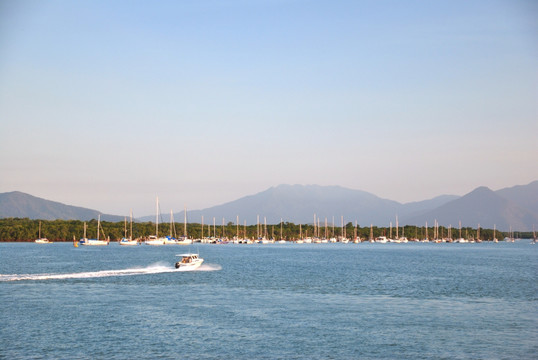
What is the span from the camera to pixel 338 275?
Result: 103m

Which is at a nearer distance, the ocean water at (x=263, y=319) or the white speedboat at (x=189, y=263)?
the ocean water at (x=263, y=319)

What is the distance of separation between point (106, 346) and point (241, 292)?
109ft

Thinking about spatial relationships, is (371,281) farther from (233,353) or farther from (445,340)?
(233,353)

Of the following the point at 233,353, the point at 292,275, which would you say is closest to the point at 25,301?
the point at 233,353

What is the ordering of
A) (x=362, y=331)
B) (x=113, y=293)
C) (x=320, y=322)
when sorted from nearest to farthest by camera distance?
(x=362, y=331)
(x=320, y=322)
(x=113, y=293)

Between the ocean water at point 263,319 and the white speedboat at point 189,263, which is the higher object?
the white speedboat at point 189,263

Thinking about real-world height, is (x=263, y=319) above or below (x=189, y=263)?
below

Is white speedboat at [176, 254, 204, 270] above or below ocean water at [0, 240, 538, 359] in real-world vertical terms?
above

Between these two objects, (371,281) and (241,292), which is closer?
(241,292)

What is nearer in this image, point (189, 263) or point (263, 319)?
point (263, 319)

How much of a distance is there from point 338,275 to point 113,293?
45.8 m

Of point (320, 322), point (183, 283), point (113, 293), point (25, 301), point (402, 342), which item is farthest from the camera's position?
point (183, 283)

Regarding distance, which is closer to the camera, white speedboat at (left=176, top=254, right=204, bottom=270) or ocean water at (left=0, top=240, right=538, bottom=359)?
ocean water at (left=0, top=240, right=538, bottom=359)

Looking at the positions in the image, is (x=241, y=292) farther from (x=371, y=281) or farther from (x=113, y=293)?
(x=371, y=281)
